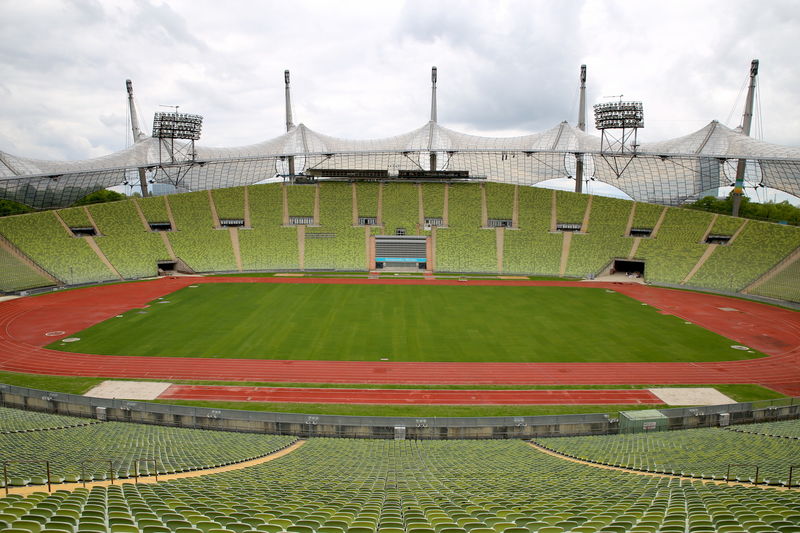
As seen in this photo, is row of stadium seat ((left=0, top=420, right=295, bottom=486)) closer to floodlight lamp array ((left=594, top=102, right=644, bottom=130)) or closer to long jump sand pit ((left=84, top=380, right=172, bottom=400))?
long jump sand pit ((left=84, top=380, right=172, bottom=400))

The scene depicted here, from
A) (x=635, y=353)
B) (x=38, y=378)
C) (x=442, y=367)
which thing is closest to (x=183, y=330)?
(x=38, y=378)

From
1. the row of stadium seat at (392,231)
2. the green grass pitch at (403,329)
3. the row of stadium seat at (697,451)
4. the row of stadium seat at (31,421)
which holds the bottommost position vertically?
the row of stadium seat at (697,451)

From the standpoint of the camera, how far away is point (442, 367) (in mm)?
23953

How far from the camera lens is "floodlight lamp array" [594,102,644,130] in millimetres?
53969

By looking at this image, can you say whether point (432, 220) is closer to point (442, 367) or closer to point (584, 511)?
point (442, 367)

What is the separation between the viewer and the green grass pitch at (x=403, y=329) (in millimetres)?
25875

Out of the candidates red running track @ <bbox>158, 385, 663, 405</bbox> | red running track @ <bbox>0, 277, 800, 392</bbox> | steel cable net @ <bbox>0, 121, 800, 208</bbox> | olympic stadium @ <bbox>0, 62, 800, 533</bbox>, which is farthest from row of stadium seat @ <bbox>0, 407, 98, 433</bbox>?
steel cable net @ <bbox>0, 121, 800, 208</bbox>

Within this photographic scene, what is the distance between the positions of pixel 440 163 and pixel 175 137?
1392 inches

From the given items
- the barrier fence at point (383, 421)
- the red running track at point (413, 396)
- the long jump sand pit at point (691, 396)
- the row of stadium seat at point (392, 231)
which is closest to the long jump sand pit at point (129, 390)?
the red running track at point (413, 396)

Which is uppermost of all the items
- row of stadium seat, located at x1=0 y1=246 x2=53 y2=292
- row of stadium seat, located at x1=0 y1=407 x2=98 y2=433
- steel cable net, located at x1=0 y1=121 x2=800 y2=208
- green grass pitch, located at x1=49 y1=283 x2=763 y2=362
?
steel cable net, located at x1=0 y1=121 x2=800 y2=208

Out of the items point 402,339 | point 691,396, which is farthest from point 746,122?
point 402,339

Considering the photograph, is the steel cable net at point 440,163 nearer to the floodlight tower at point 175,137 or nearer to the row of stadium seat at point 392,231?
the floodlight tower at point 175,137

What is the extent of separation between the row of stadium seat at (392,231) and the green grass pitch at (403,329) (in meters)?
11.6

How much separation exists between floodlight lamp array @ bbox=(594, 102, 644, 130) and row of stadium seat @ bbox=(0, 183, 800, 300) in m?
8.80
